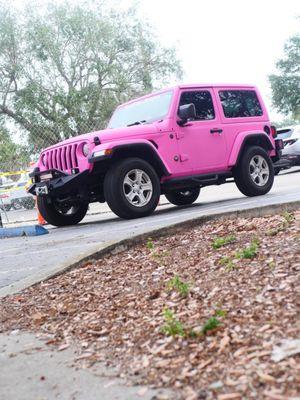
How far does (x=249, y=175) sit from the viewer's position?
9141 mm

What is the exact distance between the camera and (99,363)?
2.39 metres

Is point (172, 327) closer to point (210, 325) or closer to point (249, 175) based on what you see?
point (210, 325)

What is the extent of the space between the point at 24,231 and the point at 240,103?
449 cm

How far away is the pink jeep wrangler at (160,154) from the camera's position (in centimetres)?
749

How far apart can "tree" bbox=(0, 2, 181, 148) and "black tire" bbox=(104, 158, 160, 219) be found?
11.9 m

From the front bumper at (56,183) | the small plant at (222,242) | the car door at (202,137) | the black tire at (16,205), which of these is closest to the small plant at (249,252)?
the small plant at (222,242)

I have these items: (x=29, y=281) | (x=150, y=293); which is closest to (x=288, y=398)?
(x=150, y=293)

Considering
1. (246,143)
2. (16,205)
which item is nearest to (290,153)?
(246,143)

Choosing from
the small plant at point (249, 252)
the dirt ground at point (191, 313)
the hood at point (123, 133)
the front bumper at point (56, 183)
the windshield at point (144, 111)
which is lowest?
the dirt ground at point (191, 313)

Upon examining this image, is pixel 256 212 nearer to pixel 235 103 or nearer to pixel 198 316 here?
pixel 198 316

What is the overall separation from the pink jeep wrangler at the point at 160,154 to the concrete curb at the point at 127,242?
236 centimetres

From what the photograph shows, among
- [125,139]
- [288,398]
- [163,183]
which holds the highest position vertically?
[125,139]

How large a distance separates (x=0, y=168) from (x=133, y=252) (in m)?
11.2

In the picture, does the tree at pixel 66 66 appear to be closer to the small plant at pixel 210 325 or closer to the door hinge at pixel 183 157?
the door hinge at pixel 183 157
